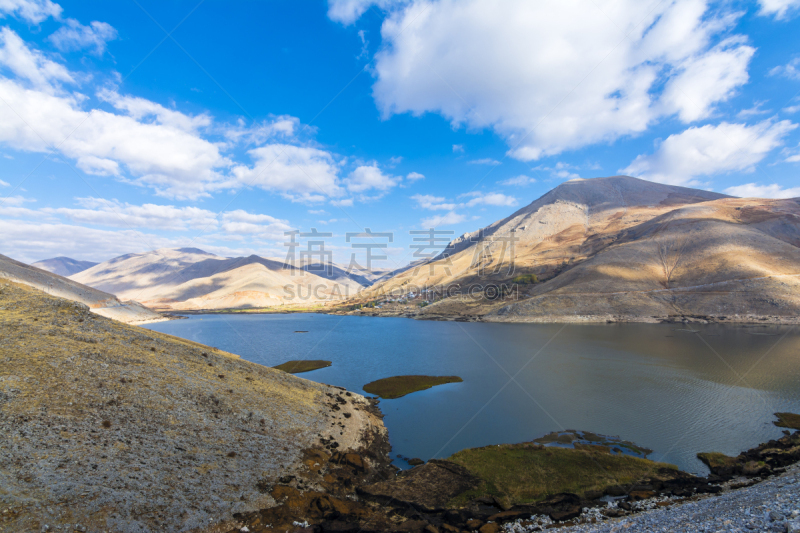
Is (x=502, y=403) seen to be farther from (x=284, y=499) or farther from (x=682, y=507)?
(x=284, y=499)

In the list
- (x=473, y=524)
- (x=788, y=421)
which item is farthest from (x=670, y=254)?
(x=473, y=524)

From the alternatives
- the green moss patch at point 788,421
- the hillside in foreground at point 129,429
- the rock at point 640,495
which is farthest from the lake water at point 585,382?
the hillside in foreground at point 129,429

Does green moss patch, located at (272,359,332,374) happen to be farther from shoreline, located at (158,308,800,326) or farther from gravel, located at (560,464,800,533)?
shoreline, located at (158,308,800,326)

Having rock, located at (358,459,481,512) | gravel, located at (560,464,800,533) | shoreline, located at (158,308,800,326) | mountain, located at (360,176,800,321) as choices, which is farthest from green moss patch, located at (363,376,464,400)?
mountain, located at (360,176,800,321)

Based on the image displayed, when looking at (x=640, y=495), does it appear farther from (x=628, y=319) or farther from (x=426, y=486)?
(x=628, y=319)

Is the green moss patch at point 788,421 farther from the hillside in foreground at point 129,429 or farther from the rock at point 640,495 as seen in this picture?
the hillside in foreground at point 129,429

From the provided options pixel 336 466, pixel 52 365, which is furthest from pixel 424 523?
pixel 52 365
